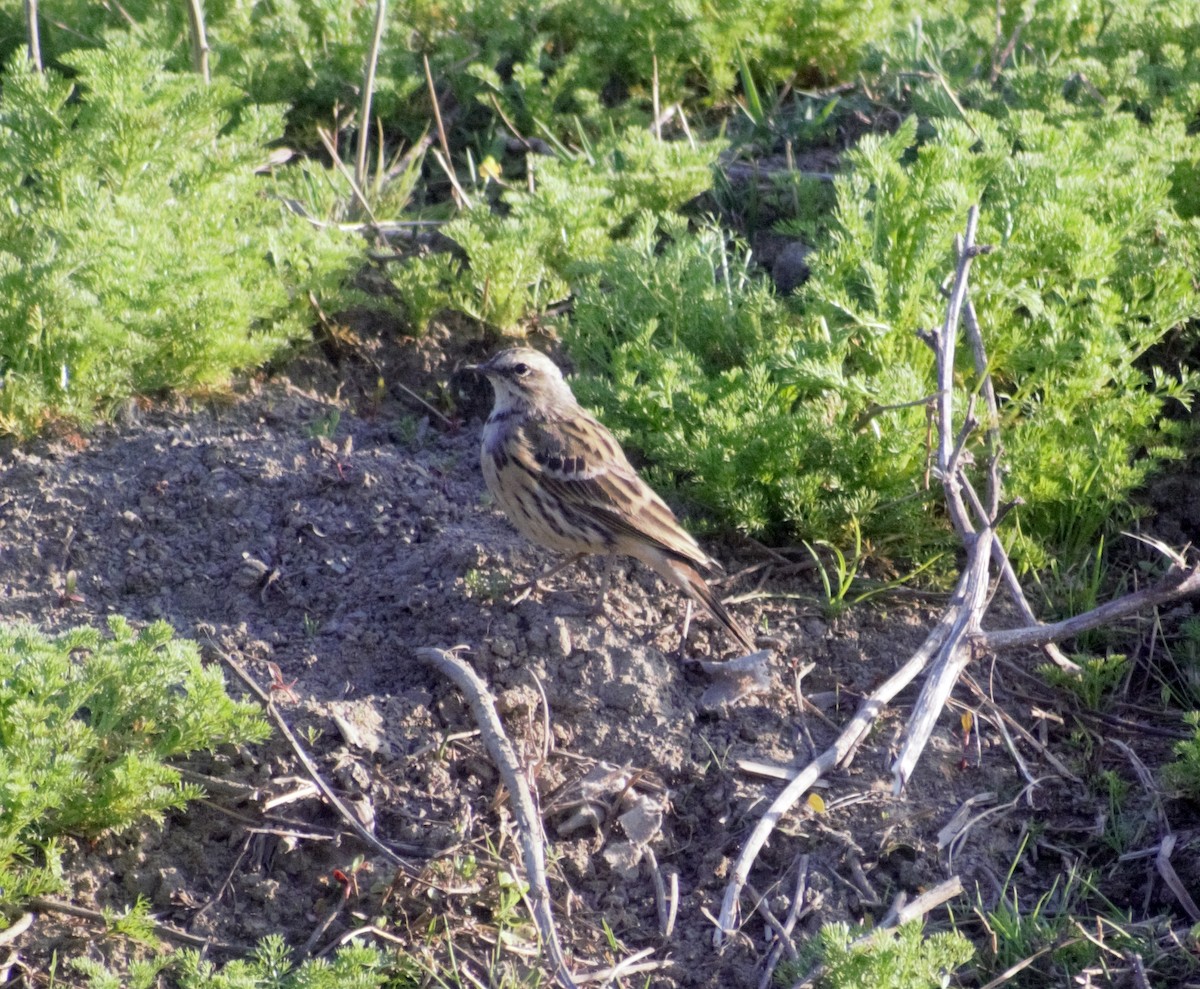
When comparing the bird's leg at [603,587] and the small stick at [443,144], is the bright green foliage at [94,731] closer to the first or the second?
the bird's leg at [603,587]

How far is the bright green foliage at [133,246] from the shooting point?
6.28 m

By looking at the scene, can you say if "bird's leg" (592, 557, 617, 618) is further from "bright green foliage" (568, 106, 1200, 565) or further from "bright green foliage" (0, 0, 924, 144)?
"bright green foliage" (0, 0, 924, 144)

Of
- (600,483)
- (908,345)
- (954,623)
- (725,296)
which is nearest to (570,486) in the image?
(600,483)

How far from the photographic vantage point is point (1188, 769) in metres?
4.89

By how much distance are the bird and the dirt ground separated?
0.61 feet

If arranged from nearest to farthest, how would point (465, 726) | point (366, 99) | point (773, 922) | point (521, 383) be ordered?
point (773, 922)
point (465, 726)
point (521, 383)
point (366, 99)

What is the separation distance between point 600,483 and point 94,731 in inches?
99.2

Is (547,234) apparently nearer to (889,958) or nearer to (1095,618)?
(1095,618)

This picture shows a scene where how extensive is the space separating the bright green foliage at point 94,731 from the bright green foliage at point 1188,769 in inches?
117

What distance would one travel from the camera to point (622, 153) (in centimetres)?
785

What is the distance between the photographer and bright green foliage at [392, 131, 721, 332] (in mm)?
7117

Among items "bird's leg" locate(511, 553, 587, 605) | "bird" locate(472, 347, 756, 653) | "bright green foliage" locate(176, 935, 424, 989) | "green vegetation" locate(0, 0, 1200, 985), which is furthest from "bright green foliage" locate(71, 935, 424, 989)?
"bird" locate(472, 347, 756, 653)

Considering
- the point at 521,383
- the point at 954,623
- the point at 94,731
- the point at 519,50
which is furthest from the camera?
the point at 519,50

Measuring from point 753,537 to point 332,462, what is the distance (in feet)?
6.06
